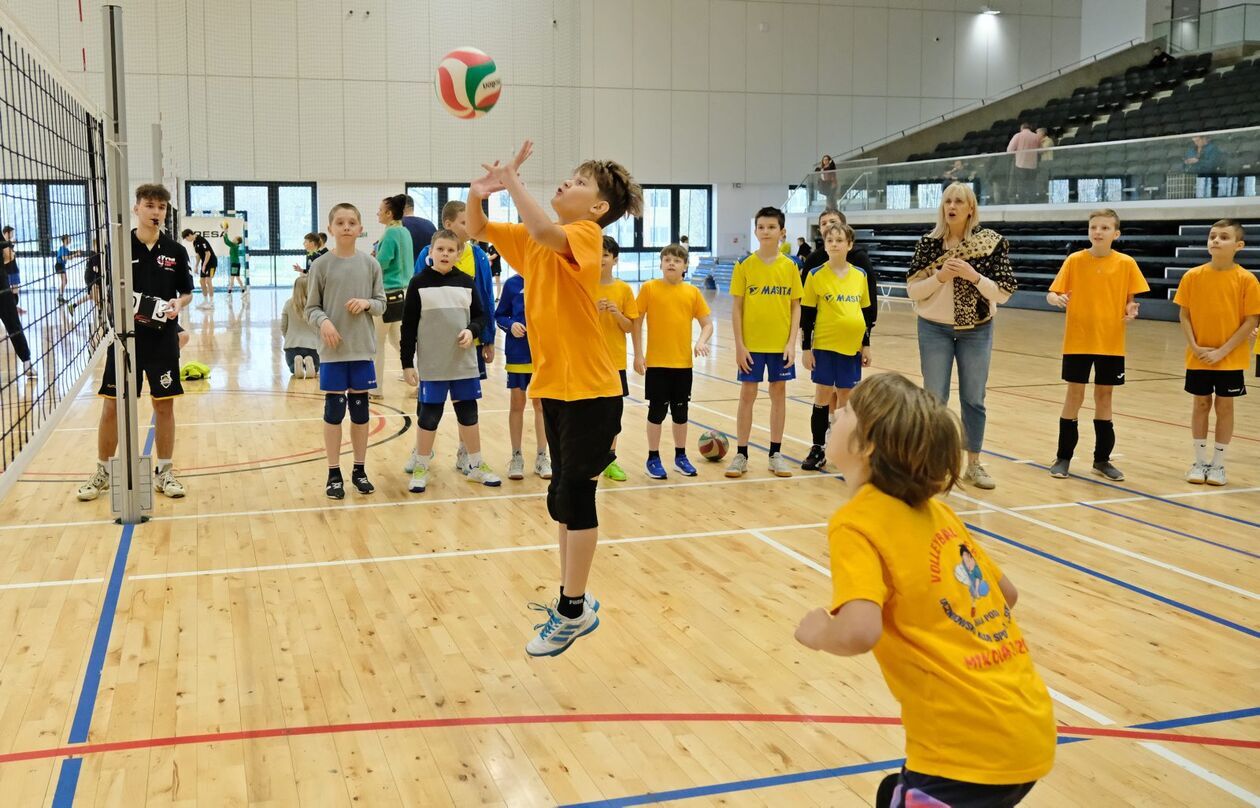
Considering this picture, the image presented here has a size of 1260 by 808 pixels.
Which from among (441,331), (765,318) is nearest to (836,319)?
(765,318)

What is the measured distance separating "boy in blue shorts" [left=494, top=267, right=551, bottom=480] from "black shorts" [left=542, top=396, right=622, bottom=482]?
2.82 m

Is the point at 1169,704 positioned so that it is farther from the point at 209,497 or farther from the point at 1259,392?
the point at 1259,392

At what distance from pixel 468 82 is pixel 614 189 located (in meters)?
1.33

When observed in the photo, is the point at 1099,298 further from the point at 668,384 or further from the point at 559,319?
the point at 559,319

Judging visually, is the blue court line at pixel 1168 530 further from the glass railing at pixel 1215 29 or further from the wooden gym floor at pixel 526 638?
the glass railing at pixel 1215 29

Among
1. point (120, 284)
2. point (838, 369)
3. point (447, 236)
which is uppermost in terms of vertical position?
point (447, 236)

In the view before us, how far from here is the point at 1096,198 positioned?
18594 mm

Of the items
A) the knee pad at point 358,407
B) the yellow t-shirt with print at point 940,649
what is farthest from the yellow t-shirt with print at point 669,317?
the yellow t-shirt with print at point 940,649

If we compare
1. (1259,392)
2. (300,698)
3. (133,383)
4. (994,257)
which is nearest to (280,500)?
(133,383)

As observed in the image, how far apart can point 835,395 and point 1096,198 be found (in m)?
13.8

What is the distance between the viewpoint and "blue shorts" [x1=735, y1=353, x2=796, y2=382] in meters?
6.77

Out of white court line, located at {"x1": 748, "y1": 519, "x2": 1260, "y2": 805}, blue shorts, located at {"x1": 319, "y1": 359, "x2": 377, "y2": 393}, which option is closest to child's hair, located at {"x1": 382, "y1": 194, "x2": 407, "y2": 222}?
blue shorts, located at {"x1": 319, "y1": 359, "x2": 377, "y2": 393}

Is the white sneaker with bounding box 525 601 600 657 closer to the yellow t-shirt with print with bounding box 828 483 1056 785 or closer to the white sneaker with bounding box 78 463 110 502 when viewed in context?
the yellow t-shirt with print with bounding box 828 483 1056 785

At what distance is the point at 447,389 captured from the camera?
21.0 feet
